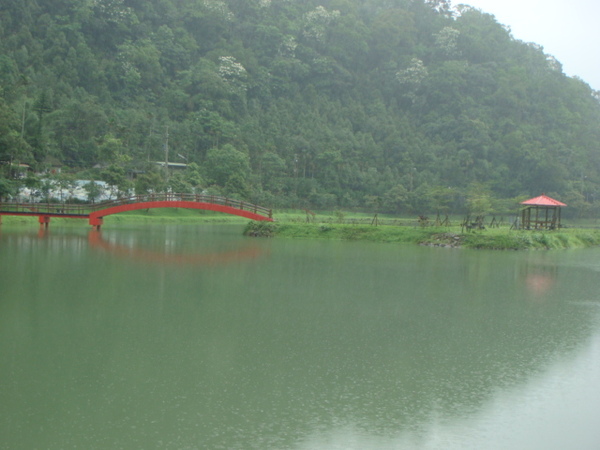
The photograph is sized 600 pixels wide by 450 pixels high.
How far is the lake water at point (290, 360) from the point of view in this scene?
6395 millimetres

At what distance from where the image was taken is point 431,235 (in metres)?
31.0

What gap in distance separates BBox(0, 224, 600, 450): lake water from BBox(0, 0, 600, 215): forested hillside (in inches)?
1159

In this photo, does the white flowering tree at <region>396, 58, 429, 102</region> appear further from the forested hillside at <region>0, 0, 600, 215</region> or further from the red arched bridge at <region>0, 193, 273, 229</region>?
the red arched bridge at <region>0, 193, 273, 229</region>

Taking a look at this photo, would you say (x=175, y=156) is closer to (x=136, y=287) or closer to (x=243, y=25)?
(x=243, y=25)

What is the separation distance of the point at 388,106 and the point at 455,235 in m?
55.3

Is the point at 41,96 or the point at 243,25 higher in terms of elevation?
the point at 243,25

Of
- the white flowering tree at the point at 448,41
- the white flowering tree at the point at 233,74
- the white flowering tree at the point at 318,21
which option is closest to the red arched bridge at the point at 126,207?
the white flowering tree at the point at 233,74

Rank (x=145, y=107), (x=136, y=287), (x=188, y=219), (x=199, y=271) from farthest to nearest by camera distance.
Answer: (x=145, y=107) → (x=188, y=219) → (x=199, y=271) → (x=136, y=287)

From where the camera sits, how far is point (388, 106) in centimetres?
8281

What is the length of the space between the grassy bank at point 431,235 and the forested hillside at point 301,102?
14132 millimetres

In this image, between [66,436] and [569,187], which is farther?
[569,187]

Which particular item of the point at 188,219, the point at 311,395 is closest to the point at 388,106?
the point at 188,219

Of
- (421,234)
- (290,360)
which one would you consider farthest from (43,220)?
(290,360)

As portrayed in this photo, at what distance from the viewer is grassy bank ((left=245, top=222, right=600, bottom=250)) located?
2970 centimetres
